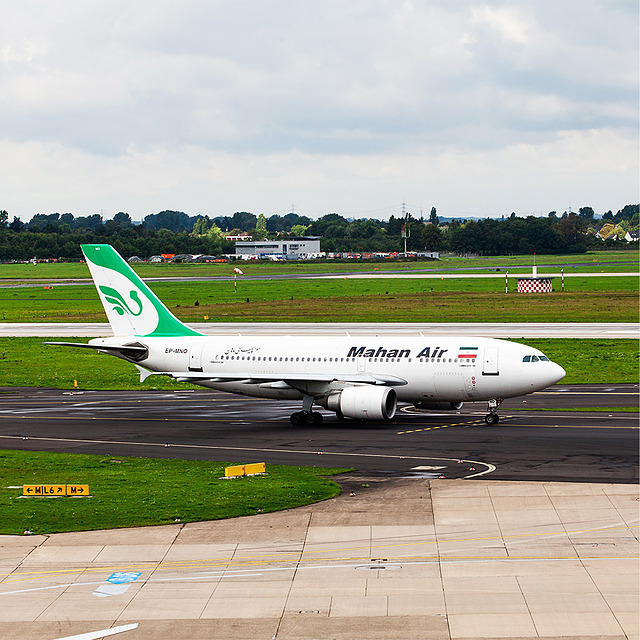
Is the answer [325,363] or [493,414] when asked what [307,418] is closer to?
[325,363]

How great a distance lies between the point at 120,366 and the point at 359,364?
103ft

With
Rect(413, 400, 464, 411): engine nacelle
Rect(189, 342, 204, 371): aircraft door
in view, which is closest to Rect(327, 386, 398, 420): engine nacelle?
Rect(413, 400, 464, 411): engine nacelle

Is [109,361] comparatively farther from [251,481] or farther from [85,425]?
[251,481]

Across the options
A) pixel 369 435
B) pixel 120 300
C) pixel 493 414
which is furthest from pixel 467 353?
pixel 120 300

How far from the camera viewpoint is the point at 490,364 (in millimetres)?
46469

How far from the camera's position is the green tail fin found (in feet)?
175

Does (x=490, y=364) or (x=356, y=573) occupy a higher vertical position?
(x=490, y=364)

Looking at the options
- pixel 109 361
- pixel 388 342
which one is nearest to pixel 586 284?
pixel 109 361

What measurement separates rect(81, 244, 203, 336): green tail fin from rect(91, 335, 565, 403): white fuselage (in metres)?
1.05

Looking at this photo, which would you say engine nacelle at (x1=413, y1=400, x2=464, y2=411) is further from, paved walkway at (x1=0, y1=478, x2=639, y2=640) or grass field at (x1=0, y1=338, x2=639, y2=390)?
paved walkway at (x1=0, y1=478, x2=639, y2=640)

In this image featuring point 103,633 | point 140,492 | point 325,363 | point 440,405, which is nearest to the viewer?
point 103,633

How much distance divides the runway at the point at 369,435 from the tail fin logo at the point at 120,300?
5.87 meters

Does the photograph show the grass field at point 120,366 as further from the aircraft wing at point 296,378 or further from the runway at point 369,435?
the aircraft wing at point 296,378

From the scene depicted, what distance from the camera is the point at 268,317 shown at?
107250 mm
